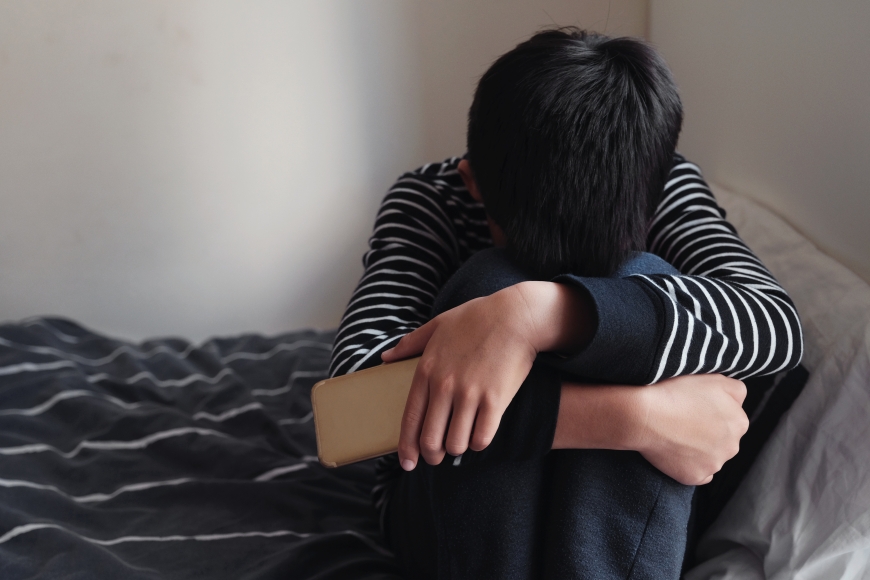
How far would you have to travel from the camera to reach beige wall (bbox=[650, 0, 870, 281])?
27.4 inches

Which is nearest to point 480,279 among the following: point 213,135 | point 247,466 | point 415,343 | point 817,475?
point 415,343

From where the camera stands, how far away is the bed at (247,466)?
58 cm

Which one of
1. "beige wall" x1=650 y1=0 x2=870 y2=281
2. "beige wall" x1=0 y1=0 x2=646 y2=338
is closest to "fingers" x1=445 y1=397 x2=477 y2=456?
"beige wall" x1=650 y1=0 x2=870 y2=281

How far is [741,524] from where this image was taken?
61 centimetres

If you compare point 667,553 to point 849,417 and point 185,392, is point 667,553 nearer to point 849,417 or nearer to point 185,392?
point 849,417

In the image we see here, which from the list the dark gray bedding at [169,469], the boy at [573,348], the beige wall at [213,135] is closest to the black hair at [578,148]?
the boy at [573,348]

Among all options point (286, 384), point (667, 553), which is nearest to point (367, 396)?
point (667, 553)

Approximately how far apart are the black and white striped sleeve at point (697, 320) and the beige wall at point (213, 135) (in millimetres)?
748

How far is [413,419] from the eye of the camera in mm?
489

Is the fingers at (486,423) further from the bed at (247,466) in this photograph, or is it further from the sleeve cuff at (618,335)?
the bed at (247,466)

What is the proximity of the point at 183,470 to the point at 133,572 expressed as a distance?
215 millimetres

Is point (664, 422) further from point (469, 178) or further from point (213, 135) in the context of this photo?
point (213, 135)

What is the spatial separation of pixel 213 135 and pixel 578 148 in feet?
3.07

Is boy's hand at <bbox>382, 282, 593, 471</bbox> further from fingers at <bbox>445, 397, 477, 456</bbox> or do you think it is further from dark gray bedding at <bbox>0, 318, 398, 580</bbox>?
dark gray bedding at <bbox>0, 318, 398, 580</bbox>
